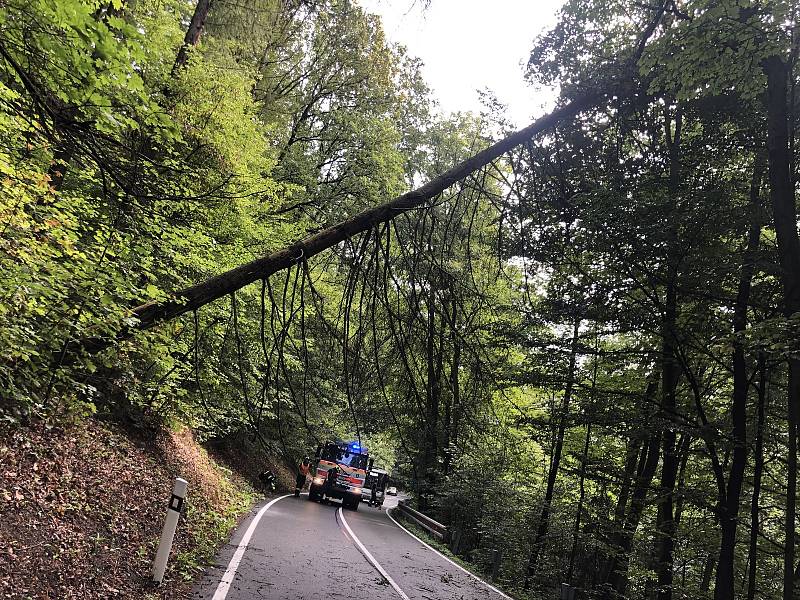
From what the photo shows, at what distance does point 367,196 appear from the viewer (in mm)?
17484

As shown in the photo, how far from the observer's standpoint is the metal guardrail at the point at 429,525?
15922mm

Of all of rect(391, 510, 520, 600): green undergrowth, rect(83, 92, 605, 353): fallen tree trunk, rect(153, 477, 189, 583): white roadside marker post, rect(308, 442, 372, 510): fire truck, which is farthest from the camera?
rect(308, 442, 372, 510): fire truck

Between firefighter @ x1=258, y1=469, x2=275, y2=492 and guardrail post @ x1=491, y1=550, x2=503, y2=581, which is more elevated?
guardrail post @ x1=491, y1=550, x2=503, y2=581

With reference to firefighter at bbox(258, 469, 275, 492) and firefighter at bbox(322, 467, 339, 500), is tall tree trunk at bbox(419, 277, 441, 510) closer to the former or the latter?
firefighter at bbox(258, 469, 275, 492)

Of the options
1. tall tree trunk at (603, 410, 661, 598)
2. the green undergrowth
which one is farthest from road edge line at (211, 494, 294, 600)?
tall tree trunk at (603, 410, 661, 598)

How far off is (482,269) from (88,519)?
5.88 meters

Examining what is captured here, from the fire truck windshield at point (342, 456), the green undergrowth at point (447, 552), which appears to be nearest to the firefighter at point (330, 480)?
the fire truck windshield at point (342, 456)

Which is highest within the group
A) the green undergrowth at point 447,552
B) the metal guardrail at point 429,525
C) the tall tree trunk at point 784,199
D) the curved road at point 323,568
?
the tall tree trunk at point 784,199

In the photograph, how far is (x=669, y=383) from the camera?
10.2 m

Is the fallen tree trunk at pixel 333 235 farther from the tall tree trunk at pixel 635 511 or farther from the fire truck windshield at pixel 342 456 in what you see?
the fire truck windshield at pixel 342 456

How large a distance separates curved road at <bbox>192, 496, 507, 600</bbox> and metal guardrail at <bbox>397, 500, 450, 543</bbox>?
2.23m

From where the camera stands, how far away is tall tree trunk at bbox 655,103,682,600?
7266 millimetres

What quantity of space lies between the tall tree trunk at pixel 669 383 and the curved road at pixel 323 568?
309cm

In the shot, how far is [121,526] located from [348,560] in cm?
436
